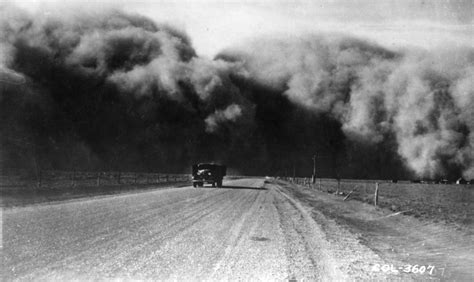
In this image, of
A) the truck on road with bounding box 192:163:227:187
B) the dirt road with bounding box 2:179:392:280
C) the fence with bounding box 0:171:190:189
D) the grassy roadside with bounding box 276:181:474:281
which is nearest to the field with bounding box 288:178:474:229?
the grassy roadside with bounding box 276:181:474:281

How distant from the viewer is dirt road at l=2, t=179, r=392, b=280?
25.6 feet

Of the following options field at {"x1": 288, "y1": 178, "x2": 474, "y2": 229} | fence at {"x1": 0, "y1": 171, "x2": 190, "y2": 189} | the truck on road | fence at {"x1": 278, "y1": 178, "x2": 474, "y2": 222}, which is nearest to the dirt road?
field at {"x1": 288, "y1": 178, "x2": 474, "y2": 229}

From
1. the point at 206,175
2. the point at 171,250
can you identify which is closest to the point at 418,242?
the point at 171,250

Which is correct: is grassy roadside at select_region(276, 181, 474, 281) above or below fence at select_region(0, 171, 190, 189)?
above

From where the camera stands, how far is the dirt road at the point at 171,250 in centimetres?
780

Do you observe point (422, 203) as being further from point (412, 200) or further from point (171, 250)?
point (171, 250)

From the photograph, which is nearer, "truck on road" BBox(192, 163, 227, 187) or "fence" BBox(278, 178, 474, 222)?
"fence" BBox(278, 178, 474, 222)

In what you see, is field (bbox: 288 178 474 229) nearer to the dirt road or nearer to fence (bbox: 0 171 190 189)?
the dirt road

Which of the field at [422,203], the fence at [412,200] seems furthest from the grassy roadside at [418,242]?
the fence at [412,200]

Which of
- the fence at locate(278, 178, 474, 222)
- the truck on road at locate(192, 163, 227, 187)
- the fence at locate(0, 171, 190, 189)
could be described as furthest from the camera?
the truck on road at locate(192, 163, 227, 187)

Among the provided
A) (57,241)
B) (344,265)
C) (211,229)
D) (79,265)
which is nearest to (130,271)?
(79,265)

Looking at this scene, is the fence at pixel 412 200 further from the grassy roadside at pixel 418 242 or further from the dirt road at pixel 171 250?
the dirt road at pixel 171 250

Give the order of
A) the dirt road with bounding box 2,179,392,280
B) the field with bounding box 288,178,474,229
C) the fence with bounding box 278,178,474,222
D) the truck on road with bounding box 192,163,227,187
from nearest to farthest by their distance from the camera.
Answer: the dirt road with bounding box 2,179,392,280 < the field with bounding box 288,178,474,229 < the fence with bounding box 278,178,474,222 < the truck on road with bounding box 192,163,227,187

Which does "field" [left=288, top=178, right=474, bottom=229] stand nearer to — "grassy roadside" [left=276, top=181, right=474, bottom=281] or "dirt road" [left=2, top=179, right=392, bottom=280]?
"grassy roadside" [left=276, top=181, right=474, bottom=281]
